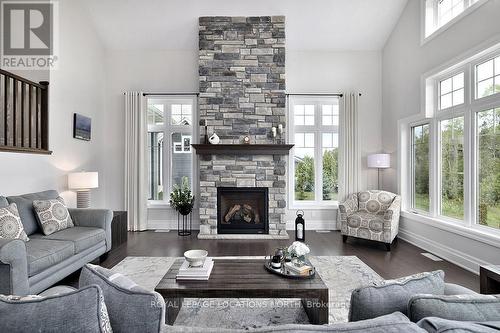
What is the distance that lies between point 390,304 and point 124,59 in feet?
20.0

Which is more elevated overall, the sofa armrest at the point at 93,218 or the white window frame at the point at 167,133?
the white window frame at the point at 167,133

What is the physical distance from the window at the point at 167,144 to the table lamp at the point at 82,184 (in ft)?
4.33

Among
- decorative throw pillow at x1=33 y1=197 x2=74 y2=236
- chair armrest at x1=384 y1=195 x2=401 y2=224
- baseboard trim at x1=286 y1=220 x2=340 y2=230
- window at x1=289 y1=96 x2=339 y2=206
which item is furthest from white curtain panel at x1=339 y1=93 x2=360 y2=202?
decorative throw pillow at x1=33 y1=197 x2=74 y2=236

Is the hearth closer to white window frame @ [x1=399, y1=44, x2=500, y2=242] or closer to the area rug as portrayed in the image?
the area rug

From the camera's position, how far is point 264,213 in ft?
16.1

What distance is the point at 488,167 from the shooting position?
327cm

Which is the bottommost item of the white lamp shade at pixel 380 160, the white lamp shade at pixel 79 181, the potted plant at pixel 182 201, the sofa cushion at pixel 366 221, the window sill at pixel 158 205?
the sofa cushion at pixel 366 221

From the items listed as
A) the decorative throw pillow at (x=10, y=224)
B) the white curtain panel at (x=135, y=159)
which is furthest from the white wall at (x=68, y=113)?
the decorative throw pillow at (x=10, y=224)

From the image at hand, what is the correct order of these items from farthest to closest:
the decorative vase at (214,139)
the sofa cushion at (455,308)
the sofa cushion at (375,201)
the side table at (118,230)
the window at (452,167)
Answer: the decorative vase at (214,139)
the sofa cushion at (375,201)
the side table at (118,230)
the window at (452,167)
the sofa cushion at (455,308)

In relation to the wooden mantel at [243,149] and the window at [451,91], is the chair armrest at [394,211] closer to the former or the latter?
the window at [451,91]

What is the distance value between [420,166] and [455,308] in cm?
430

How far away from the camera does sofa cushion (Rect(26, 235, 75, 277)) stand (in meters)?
2.40

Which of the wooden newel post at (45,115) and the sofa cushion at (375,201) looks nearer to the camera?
the wooden newel post at (45,115)

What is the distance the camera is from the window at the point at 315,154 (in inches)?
218
